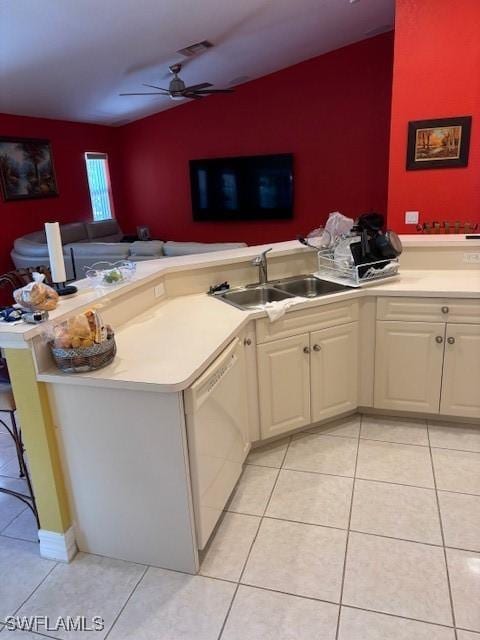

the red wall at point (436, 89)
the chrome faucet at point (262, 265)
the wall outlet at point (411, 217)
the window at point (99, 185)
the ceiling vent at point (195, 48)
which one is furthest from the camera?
the window at point (99, 185)

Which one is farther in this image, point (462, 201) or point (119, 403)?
point (462, 201)

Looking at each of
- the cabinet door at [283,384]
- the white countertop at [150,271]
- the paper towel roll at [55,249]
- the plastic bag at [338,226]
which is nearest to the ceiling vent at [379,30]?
the white countertop at [150,271]

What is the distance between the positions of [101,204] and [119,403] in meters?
6.95

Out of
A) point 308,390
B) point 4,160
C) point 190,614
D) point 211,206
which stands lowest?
point 190,614

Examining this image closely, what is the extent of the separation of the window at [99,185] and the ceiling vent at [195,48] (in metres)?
3.16

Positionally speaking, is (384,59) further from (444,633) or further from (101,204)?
(444,633)

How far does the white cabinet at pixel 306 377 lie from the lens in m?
2.49

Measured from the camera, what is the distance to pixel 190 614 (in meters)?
1.67

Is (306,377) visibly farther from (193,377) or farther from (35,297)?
(35,297)

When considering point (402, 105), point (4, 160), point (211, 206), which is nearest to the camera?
point (402, 105)

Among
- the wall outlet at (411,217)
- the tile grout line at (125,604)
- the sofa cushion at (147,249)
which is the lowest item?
the tile grout line at (125,604)

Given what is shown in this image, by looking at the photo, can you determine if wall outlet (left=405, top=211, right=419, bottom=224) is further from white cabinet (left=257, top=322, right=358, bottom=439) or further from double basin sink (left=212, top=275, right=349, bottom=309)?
white cabinet (left=257, top=322, right=358, bottom=439)

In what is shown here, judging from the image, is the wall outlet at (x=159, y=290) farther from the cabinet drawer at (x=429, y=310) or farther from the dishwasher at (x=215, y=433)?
the cabinet drawer at (x=429, y=310)

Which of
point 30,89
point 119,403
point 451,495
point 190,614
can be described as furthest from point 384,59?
point 190,614
